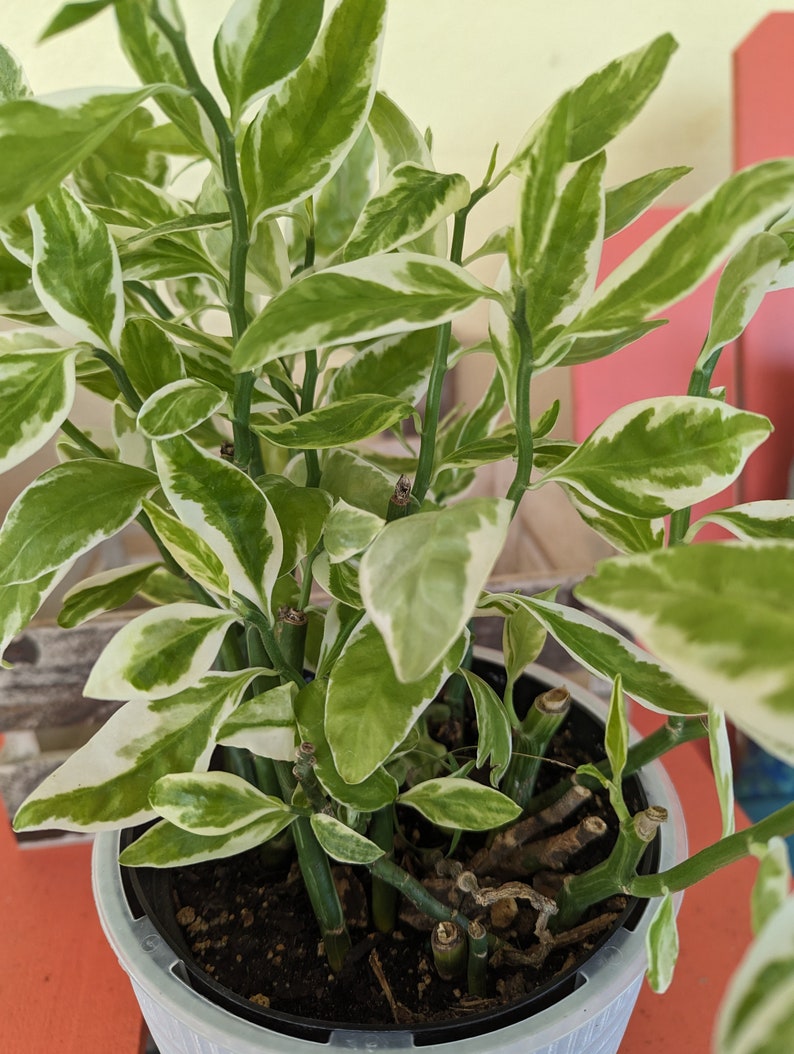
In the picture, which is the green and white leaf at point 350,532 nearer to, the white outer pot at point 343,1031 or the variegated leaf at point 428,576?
the variegated leaf at point 428,576

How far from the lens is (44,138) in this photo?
200 mm

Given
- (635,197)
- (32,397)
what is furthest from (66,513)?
(635,197)

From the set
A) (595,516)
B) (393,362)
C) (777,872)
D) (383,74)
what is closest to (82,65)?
(383,74)

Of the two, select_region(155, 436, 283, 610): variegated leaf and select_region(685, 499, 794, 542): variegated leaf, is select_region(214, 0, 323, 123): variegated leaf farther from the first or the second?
select_region(685, 499, 794, 542): variegated leaf

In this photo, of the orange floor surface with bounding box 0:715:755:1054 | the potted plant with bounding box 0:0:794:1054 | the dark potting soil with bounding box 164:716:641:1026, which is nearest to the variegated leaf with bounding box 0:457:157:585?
the potted plant with bounding box 0:0:794:1054

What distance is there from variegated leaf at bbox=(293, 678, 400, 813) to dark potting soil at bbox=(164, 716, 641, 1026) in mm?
98

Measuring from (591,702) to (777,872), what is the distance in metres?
0.31

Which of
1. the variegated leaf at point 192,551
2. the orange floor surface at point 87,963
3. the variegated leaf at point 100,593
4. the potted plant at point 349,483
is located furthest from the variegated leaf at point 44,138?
the orange floor surface at point 87,963

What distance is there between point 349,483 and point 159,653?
0.40ft

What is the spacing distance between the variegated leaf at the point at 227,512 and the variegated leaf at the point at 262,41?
0.12 meters

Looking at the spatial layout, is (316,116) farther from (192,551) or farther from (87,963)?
(87,963)

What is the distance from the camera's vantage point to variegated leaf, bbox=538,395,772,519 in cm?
26

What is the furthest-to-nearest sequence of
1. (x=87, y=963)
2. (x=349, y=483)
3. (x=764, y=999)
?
(x=87, y=963) → (x=349, y=483) → (x=764, y=999)

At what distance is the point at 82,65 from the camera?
0.73m
